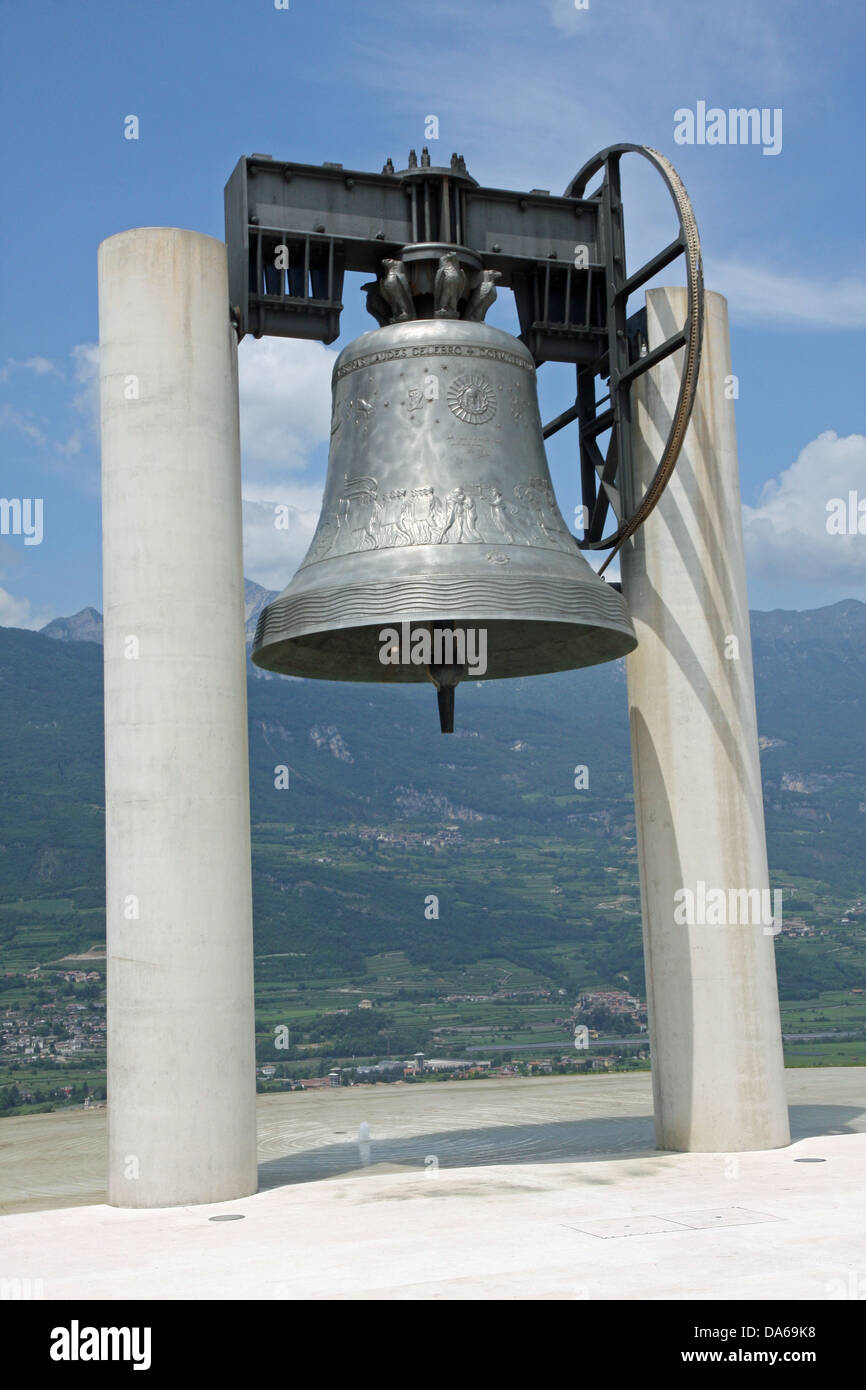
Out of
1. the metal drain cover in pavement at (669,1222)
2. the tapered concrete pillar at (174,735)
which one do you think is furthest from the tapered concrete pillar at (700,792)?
the tapered concrete pillar at (174,735)

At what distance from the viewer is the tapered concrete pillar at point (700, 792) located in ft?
41.1

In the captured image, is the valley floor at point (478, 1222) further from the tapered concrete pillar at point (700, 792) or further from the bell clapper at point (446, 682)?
the bell clapper at point (446, 682)

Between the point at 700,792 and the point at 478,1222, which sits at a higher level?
the point at 700,792

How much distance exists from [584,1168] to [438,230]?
770cm

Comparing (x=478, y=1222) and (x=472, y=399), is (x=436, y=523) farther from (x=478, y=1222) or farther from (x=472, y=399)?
(x=478, y=1222)

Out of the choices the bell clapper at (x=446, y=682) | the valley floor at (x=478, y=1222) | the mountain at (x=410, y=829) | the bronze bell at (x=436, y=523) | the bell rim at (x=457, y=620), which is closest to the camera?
the valley floor at (x=478, y=1222)

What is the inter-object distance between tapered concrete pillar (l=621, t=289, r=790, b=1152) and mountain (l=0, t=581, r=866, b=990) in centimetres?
7793

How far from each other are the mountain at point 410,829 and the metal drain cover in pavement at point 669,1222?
8128cm


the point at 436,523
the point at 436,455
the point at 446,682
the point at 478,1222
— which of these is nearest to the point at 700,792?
the point at 446,682

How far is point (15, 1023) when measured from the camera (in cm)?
7450

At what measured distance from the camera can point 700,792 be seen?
42.1ft

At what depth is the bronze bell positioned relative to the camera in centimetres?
1022

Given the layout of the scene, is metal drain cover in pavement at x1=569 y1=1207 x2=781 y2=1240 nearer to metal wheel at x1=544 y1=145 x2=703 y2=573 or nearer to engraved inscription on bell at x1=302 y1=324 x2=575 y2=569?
engraved inscription on bell at x1=302 y1=324 x2=575 y2=569

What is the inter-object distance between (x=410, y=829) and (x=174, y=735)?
447ft
